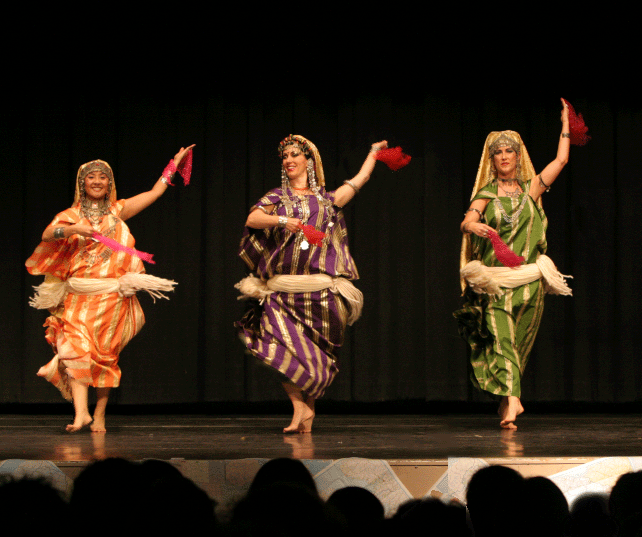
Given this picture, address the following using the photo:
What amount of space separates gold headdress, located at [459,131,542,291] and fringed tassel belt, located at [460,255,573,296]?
172 millimetres

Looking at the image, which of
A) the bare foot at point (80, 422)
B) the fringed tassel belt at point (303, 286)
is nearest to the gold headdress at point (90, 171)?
the fringed tassel belt at point (303, 286)

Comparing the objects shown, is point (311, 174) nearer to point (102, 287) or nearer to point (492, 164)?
point (492, 164)

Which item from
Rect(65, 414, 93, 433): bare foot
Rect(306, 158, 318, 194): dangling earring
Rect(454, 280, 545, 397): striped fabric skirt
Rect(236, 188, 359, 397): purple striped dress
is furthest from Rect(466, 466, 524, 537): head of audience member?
Rect(65, 414, 93, 433): bare foot

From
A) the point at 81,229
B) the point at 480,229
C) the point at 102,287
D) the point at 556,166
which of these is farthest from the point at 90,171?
the point at 556,166

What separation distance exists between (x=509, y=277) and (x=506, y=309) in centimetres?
17

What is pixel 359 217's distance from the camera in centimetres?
554

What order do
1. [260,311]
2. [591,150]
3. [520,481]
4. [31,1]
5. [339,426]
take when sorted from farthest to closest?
[591,150] < [31,1] < [339,426] < [260,311] < [520,481]

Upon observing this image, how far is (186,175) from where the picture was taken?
4148 millimetres

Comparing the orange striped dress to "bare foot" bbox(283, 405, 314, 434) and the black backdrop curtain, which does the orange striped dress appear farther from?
the black backdrop curtain

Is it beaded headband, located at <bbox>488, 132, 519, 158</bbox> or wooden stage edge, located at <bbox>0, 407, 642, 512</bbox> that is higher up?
beaded headband, located at <bbox>488, 132, 519, 158</bbox>

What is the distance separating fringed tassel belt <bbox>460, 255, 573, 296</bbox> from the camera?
4.02 meters

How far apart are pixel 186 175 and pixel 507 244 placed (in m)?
1.71

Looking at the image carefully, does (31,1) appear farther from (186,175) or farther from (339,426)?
(339,426)

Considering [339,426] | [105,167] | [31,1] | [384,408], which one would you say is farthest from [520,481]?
[31,1]
